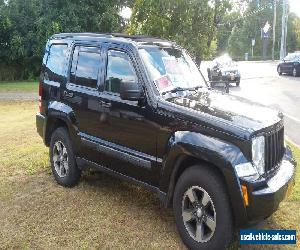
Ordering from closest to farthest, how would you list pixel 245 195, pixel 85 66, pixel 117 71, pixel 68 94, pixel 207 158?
pixel 245 195
pixel 207 158
pixel 117 71
pixel 85 66
pixel 68 94

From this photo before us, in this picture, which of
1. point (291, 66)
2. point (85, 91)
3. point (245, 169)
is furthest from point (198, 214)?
point (291, 66)

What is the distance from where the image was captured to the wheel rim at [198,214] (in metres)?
4.24

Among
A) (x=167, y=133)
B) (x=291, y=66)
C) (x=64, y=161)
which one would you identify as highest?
(x=291, y=66)

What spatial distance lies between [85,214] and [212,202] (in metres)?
1.85

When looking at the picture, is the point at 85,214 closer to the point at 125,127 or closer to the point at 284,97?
the point at 125,127

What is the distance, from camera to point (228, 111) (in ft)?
14.7

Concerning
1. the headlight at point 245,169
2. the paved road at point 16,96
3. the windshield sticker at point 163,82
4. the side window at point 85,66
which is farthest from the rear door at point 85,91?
the paved road at point 16,96

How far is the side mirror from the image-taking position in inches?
185

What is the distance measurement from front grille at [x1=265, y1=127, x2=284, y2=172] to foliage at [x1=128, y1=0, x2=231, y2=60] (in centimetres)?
763

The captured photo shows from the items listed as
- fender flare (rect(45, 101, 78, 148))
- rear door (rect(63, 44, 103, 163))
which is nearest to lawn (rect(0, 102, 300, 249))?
rear door (rect(63, 44, 103, 163))

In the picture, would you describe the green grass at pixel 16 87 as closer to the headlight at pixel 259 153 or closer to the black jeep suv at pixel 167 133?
the black jeep suv at pixel 167 133

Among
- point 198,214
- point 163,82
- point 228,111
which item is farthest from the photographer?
point 163,82

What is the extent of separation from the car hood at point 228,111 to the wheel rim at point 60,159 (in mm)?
2275

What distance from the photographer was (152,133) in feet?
15.6
